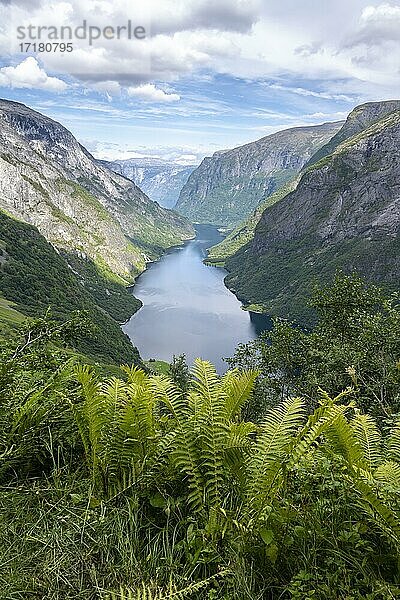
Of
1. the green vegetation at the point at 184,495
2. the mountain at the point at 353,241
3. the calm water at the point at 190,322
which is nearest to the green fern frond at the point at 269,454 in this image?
the green vegetation at the point at 184,495

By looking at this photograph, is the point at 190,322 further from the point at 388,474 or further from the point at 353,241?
the point at 388,474

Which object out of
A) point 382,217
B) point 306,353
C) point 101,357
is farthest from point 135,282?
point 306,353

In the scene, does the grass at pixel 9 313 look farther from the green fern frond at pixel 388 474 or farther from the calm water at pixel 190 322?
the green fern frond at pixel 388 474

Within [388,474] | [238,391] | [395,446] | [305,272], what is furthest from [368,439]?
[305,272]

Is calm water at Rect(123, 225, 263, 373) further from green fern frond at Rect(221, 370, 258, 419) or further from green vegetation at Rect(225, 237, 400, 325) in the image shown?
green fern frond at Rect(221, 370, 258, 419)

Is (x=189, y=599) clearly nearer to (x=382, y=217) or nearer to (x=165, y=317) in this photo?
(x=165, y=317)
